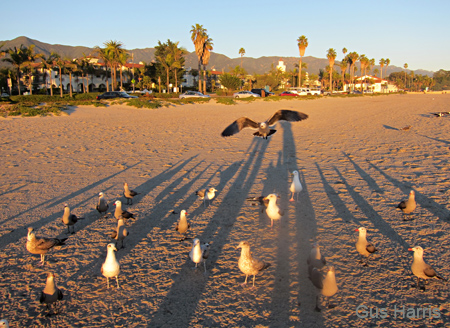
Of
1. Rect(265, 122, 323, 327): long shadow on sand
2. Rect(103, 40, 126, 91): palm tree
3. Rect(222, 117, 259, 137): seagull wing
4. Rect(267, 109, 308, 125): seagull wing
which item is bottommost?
Rect(265, 122, 323, 327): long shadow on sand

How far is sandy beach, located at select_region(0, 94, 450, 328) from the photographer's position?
154 inches

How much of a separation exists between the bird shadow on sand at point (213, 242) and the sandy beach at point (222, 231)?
23 millimetres

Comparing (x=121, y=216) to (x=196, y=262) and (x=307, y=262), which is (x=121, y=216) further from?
(x=307, y=262)

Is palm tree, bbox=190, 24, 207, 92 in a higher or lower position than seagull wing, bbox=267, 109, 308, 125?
higher

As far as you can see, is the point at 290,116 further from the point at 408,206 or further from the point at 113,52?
the point at 113,52

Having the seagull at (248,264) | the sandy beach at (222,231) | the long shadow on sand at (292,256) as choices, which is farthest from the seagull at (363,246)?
the seagull at (248,264)

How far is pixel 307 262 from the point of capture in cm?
462

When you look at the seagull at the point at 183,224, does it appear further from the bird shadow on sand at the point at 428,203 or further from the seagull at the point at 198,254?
the bird shadow on sand at the point at 428,203

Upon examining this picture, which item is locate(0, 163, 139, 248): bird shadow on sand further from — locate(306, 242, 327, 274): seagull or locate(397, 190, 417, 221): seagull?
locate(397, 190, 417, 221): seagull

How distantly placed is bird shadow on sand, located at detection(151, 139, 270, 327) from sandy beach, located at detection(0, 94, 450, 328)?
0.02 meters

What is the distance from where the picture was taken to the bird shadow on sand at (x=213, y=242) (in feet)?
12.6

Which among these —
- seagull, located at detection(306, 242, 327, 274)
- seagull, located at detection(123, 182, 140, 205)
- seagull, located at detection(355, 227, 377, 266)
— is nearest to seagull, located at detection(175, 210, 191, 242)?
seagull, located at detection(123, 182, 140, 205)

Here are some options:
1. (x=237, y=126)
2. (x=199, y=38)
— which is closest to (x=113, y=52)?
(x=199, y=38)

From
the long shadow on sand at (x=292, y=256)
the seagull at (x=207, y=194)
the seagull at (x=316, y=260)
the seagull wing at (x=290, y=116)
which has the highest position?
the seagull wing at (x=290, y=116)
